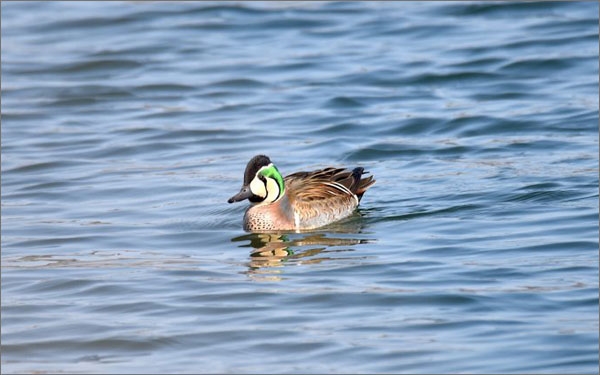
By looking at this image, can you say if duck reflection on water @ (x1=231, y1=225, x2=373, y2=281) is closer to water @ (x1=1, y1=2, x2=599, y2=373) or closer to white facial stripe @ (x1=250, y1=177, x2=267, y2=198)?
water @ (x1=1, y1=2, x2=599, y2=373)

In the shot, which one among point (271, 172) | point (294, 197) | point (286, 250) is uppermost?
point (271, 172)

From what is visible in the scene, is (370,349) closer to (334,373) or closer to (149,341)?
(334,373)

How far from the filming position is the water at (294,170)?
896cm

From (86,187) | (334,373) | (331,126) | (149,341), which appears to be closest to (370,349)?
(334,373)

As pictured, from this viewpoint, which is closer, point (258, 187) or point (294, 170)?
point (258, 187)

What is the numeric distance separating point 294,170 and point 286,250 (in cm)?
332

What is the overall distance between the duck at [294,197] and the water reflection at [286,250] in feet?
0.44

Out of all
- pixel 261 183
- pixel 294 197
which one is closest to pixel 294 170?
pixel 294 197

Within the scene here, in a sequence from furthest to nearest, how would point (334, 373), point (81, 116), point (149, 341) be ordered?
point (81, 116) → point (149, 341) → point (334, 373)

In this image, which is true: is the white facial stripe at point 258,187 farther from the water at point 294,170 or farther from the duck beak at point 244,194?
the water at point 294,170

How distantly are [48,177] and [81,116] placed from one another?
366 cm

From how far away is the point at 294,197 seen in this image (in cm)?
1281

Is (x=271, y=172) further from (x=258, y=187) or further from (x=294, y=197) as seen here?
(x=294, y=197)

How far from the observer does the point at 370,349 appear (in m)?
8.58
